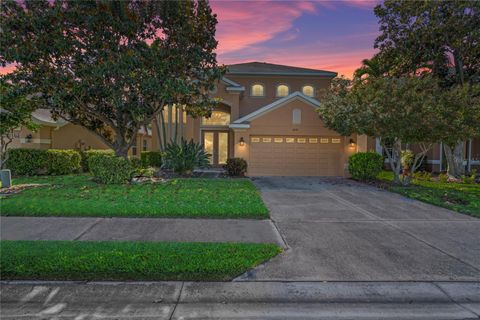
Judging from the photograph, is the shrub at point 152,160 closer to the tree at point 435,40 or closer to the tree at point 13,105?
the tree at point 13,105

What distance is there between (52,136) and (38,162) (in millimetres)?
5306

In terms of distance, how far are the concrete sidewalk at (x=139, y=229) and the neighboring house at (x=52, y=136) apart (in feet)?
37.0

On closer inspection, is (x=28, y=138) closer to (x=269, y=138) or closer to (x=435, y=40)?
(x=269, y=138)

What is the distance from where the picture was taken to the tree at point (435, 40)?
13773mm

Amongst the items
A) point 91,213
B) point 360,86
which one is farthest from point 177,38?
point 360,86

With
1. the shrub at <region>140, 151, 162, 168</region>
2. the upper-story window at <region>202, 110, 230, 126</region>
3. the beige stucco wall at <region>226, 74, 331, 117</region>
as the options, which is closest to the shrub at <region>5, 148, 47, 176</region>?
the shrub at <region>140, 151, 162, 168</region>

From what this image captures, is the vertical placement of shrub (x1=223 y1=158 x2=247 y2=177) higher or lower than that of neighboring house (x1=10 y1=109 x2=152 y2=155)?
lower

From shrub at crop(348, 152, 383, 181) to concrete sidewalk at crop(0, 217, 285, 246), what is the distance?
9354 mm

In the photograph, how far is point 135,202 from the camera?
26.2ft

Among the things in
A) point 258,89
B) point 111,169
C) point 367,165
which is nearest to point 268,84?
point 258,89

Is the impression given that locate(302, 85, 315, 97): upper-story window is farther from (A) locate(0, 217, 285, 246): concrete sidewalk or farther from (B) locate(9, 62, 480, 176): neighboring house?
(A) locate(0, 217, 285, 246): concrete sidewalk

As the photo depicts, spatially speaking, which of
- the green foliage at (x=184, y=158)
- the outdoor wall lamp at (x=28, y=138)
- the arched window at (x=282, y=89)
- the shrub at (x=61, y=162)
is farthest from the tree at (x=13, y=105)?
the arched window at (x=282, y=89)

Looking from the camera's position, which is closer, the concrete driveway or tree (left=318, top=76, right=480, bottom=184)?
the concrete driveway

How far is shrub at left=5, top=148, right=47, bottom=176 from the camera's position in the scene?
45.6ft
